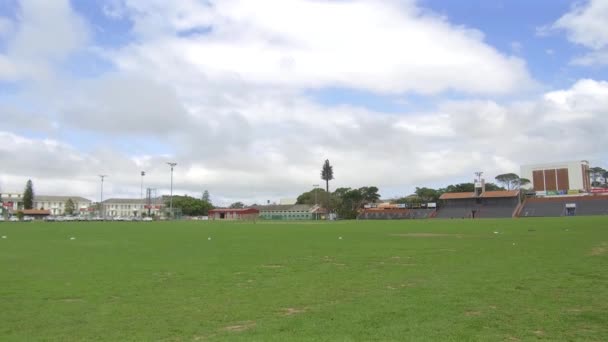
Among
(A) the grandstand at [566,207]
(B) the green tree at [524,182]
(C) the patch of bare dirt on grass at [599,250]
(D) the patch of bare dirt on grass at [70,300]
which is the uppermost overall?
(B) the green tree at [524,182]

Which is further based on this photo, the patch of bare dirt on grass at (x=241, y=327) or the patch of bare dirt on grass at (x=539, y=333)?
the patch of bare dirt on grass at (x=241, y=327)

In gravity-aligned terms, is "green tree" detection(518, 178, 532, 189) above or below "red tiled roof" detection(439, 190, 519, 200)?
above

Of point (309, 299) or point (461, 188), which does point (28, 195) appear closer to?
point (461, 188)

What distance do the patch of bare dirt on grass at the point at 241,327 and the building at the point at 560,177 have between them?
126 meters

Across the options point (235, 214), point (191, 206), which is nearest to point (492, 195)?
point (235, 214)

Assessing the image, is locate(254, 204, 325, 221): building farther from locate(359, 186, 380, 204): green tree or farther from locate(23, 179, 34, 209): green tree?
locate(23, 179, 34, 209): green tree

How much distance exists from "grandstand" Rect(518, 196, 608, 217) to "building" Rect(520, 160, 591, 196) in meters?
16.2

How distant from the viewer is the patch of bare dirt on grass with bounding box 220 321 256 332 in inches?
328

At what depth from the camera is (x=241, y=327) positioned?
8500 millimetres

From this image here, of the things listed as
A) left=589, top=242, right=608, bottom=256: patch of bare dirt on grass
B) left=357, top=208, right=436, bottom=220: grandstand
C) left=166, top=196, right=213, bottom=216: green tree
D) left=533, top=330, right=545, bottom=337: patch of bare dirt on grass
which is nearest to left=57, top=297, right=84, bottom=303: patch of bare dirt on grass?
left=533, top=330, right=545, bottom=337: patch of bare dirt on grass

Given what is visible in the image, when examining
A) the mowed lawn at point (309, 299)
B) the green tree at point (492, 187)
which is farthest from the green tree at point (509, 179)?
the mowed lawn at point (309, 299)

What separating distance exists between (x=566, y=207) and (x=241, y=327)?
106 meters

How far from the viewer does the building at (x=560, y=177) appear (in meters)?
127

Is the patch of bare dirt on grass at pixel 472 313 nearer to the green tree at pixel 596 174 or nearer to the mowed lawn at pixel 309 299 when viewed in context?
the mowed lawn at pixel 309 299
